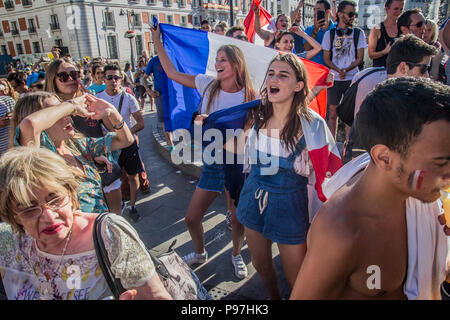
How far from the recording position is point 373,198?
1101 millimetres

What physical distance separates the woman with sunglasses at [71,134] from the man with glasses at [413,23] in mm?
3560

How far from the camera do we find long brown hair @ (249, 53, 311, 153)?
2.04 m

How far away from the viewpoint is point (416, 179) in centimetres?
100

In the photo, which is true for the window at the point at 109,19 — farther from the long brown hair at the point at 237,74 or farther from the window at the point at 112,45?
the long brown hair at the point at 237,74

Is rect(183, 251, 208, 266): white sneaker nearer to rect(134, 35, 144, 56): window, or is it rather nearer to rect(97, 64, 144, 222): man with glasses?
rect(97, 64, 144, 222): man with glasses

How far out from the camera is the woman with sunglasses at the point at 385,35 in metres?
3.97

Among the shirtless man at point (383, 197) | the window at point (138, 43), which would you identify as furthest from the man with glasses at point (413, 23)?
the window at point (138, 43)

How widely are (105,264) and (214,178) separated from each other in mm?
1519

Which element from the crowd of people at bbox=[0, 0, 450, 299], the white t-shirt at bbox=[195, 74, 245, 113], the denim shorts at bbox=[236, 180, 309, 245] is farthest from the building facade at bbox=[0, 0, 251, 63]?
the denim shorts at bbox=[236, 180, 309, 245]

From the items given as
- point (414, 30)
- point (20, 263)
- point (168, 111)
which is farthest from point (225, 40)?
point (20, 263)

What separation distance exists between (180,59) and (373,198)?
9.97 ft

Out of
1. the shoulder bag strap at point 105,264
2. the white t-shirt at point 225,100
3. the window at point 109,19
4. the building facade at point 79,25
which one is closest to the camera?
the shoulder bag strap at point 105,264

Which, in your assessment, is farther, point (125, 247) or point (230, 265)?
point (230, 265)
